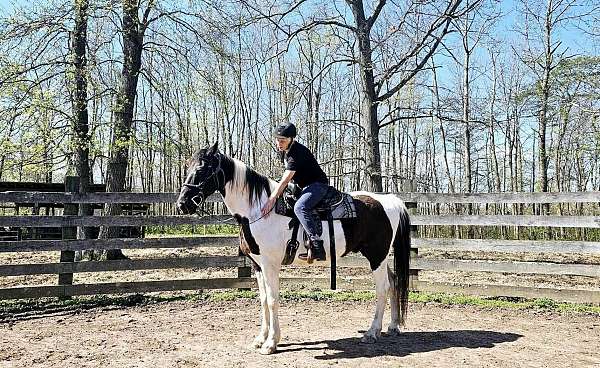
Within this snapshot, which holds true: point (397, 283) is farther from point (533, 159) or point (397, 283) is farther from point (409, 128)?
point (533, 159)

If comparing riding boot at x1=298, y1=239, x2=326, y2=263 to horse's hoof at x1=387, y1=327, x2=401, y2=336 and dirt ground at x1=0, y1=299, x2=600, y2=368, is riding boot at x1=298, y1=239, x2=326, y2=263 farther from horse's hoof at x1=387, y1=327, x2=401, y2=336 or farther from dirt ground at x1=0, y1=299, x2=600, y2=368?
horse's hoof at x1=387, y1=327, x2=401, y2=336

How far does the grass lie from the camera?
23.1 feet

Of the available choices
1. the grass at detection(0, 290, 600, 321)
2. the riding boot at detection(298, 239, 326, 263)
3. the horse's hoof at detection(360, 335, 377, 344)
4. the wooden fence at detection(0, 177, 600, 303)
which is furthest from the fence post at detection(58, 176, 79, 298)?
the horse's hoof at detection(360, 335, 377, 344)

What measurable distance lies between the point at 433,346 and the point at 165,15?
31.0 feet

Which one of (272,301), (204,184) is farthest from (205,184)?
(272,301)

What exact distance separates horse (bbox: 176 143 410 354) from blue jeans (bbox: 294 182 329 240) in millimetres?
225

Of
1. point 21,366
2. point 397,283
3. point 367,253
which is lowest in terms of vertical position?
point 21,366

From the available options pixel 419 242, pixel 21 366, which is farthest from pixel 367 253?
pixel 21 366

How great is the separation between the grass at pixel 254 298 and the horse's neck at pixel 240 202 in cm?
311

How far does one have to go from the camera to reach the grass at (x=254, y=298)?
23.1 feet

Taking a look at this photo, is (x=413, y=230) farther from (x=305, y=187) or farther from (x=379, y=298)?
(x=305, y=187)

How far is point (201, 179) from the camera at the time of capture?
4883mm

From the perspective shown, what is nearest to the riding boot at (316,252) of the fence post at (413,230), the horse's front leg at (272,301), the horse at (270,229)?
the horse at (270,229)

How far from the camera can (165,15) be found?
11461 mm
